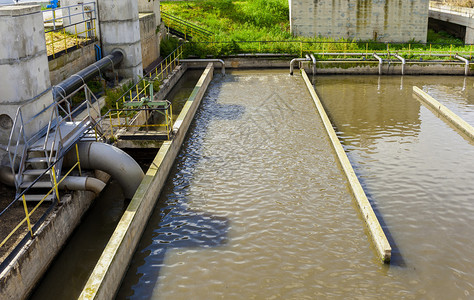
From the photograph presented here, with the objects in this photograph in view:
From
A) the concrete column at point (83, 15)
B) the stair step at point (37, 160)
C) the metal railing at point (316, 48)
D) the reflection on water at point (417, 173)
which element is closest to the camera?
the reflection on water at point (417, 173)

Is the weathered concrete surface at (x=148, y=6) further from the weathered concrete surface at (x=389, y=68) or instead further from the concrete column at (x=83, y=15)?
the weathered concrete surface at (x=389, y=68)

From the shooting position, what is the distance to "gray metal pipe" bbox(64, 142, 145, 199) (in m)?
10.3

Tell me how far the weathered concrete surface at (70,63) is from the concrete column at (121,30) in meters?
0.80

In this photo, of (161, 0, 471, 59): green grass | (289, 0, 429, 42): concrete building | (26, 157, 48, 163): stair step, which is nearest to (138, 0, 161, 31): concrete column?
(161, 0, 471, 59): green grass

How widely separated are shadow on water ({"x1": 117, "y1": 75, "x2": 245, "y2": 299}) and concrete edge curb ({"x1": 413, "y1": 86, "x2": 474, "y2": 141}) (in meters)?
8.54

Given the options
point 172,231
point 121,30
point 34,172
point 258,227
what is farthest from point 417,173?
point 121,30

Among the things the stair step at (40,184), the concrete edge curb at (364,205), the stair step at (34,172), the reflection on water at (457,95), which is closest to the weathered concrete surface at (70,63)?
the stair step at (34,172)

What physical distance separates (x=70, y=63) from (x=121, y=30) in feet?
10.2

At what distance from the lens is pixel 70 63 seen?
15547 millimetres

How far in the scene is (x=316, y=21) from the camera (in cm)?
2844

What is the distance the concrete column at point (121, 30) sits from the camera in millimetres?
17781

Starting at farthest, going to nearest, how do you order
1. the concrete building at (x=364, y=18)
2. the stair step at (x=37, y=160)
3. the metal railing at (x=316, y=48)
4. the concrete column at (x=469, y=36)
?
the concrete building at (x=364, y=18) < the concrete column at (x=469, y=36) < the metal railing at (x=316, y=48) < the stair step at (x=37, y=160)

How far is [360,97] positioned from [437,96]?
10.8ft

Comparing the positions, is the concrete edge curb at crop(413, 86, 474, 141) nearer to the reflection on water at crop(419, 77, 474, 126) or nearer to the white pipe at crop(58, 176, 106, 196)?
the reflection on water at crop(419, 77, 474, 126)
